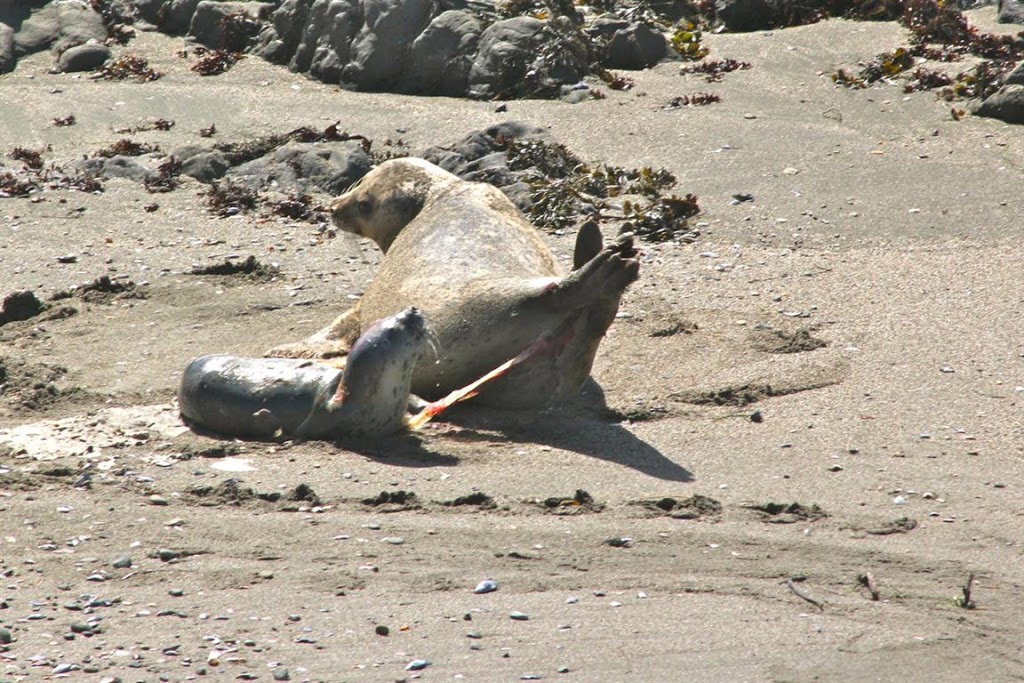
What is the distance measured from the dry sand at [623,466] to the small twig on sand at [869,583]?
1.3 inches

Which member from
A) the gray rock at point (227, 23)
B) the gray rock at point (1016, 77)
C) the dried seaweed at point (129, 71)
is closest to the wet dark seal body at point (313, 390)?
the gray rock at point (1016, 77)

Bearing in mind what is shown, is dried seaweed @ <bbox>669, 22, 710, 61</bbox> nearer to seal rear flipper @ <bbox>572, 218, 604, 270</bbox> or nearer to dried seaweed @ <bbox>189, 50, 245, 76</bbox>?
dried seaweed @ <bbox>189, 50, 245, 76</bbox>

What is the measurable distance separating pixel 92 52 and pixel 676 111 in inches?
220

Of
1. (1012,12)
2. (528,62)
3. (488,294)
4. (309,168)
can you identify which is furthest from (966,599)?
(1012,12)

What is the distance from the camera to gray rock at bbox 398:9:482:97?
40.8 ft

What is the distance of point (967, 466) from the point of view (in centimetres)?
566

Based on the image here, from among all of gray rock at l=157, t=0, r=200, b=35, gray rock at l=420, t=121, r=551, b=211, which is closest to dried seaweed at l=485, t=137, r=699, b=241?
gray rock at l=420, t=121, r=551, b=211

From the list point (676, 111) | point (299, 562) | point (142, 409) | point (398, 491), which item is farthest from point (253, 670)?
point (676, 111)

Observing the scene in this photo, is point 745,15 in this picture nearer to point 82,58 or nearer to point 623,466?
point 82,58

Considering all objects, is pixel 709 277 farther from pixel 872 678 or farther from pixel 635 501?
pixel 872 678

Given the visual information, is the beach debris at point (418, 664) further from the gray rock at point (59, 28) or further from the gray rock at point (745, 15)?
the gray rock at point (59, 28)

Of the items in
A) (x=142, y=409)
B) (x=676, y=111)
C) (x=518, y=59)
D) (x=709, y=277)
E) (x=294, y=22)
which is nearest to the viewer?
(x=142, y=409)

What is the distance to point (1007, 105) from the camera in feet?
34.8

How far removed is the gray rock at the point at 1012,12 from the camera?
41.5 ft
